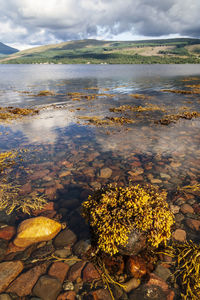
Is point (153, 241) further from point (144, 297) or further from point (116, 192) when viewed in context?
point (116, 192)

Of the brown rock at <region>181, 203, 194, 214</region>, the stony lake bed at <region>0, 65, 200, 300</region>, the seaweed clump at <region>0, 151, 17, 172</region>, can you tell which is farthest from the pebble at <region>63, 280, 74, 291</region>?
the seaweed clump at <region>0, 151, 17, 172</region>

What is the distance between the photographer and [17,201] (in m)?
6.33

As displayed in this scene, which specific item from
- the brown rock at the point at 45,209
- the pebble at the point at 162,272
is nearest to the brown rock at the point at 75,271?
the pebble at the point at 162,272

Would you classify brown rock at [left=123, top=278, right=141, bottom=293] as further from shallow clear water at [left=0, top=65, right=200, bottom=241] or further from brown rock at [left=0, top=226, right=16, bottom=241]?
brown rock at [left=0, top=226, right=16, bottom=241]

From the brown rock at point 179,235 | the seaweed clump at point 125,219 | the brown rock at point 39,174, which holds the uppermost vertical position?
the seaweed clump at point 125,219

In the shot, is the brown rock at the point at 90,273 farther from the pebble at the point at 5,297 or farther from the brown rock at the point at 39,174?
the brown rock at the point at 39,174

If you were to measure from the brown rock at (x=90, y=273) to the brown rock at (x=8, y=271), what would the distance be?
1.52 metres

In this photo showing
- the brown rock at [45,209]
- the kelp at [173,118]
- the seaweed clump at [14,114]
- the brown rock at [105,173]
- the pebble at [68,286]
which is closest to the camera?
the pebble at [68,286]

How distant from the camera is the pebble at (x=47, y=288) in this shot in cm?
368

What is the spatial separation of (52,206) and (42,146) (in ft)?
18.3

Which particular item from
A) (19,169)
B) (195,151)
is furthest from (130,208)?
(195,151)

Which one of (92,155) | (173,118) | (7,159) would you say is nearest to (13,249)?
(7,159)

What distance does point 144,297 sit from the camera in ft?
12.1

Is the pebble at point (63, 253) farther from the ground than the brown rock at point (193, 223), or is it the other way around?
the pebble at point (63, 253)
